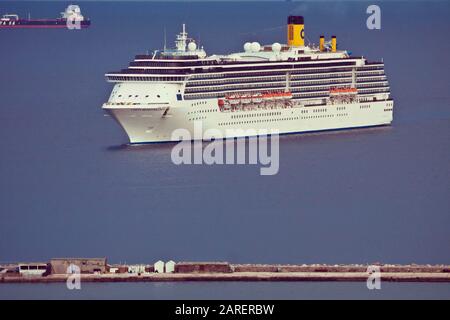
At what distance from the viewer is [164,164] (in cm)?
5009

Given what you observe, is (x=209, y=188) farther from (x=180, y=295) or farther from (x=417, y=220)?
(x=180, y=295)

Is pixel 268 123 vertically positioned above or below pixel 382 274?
above

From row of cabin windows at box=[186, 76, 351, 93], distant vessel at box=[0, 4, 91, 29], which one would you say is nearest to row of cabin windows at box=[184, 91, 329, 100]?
row of cabin windows at box=[186, 76, 351, 93]

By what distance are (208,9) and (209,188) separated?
9990cm

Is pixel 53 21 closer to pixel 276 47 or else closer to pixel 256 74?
pixel 276 47

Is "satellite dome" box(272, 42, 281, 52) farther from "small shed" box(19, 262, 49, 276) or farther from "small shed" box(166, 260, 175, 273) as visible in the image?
"small shed" box(19, 262, 49, 276)

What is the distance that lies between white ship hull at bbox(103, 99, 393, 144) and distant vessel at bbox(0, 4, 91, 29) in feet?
169

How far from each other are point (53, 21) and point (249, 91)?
57.5 m

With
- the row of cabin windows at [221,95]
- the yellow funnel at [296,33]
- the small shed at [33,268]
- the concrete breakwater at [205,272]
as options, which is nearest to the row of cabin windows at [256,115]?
the row of cabin windows at [221,95]
